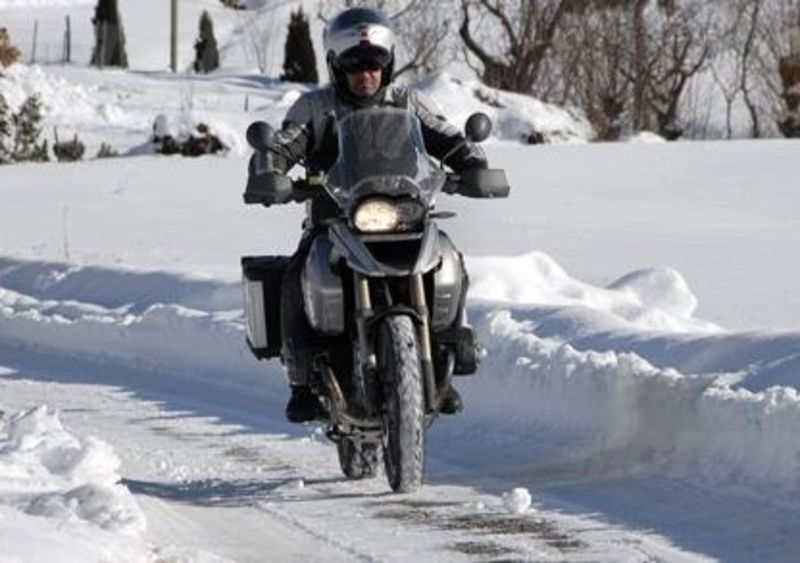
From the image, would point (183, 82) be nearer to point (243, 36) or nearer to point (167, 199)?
point (243, 36)

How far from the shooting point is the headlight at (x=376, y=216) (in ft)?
25.5

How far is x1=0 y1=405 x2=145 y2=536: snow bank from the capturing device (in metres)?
6.80

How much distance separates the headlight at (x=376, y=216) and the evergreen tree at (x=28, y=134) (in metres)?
27.2

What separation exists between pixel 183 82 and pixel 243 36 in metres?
18.1

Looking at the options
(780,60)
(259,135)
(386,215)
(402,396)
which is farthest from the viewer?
(780,60)

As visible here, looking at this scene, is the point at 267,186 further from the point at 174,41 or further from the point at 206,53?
the point at 206,53

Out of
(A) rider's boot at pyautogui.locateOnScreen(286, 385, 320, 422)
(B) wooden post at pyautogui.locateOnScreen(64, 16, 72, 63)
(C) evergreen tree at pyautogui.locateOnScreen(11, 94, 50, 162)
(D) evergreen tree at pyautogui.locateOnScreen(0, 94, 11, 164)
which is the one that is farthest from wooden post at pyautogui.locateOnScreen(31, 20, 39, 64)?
(A) rider's boot at pyautogui.locateOnScreen(286, 385, 320, 422)

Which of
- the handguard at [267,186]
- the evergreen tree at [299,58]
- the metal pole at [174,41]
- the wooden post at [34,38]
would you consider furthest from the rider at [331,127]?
the wooden post at [34,38]

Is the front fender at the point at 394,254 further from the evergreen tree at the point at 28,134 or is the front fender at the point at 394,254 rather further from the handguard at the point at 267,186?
the evergreen tree at the point at 28,134

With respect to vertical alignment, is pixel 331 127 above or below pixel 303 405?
above

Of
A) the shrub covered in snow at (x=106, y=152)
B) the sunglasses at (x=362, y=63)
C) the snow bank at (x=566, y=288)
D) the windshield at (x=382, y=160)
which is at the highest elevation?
the sunglasses at (x=362, y=63)

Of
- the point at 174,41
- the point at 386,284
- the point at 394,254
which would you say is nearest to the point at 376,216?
the point at 394,254

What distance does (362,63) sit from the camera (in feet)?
27.6

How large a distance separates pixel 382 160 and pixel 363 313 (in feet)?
1.97
